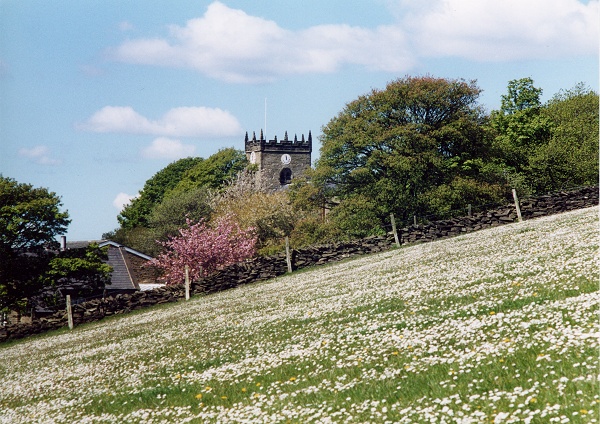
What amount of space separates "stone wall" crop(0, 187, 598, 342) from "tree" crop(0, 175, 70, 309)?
6436mm

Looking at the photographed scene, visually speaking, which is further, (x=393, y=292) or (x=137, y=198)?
(x=137, y=198)

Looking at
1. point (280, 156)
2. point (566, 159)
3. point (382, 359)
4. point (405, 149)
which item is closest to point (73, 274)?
point (405, 149)

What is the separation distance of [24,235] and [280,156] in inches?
4062

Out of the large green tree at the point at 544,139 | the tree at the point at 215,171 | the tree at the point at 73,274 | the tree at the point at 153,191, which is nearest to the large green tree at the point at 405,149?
the large green tree at the point at 544,139

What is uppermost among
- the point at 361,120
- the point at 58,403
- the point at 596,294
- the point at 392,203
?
the point at 361,120

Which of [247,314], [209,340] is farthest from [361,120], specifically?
[209,340]

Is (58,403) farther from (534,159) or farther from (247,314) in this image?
(534,159)

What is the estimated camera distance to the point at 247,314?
25516 mm

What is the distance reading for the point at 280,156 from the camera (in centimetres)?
15225

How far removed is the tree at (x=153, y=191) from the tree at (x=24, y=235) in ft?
229

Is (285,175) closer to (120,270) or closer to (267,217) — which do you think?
(267,217)

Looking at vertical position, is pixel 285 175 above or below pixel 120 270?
above

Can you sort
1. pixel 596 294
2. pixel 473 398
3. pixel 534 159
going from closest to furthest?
pixel 473 398, pixel 596 294, pixel 534 159

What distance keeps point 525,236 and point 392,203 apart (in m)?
30.0
